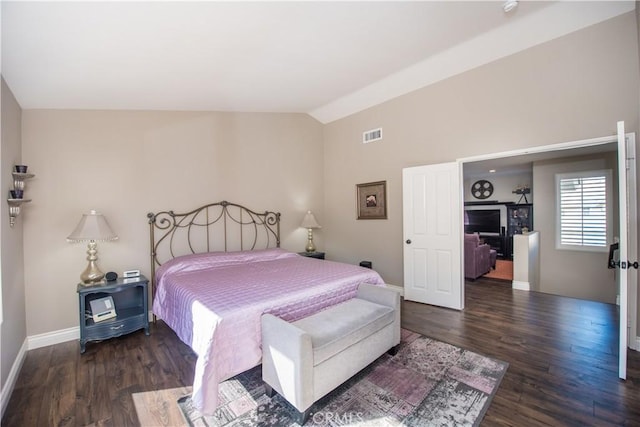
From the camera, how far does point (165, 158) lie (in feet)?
12.1

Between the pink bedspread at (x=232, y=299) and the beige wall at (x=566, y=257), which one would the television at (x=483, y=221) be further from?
the pink bedspread at (x=232, y=299)

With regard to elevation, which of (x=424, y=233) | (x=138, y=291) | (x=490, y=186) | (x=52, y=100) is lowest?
(x=138, y=291)

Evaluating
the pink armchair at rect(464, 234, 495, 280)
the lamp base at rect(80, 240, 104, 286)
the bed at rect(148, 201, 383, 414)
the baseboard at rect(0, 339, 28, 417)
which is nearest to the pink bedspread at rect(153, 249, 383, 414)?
the bed at rect(148, 201, 383, 414)

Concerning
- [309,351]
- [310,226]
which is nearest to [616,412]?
[309,351]

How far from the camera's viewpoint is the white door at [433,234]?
3.73 meters

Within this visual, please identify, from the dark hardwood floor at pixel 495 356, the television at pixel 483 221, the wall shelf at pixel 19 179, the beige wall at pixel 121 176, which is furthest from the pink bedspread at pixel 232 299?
the television at pixel 483 221

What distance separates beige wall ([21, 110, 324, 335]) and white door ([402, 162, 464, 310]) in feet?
7.49

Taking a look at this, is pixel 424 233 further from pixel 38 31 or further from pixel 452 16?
pixel 38 31

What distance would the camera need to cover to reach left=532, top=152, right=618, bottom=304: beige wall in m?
4.66

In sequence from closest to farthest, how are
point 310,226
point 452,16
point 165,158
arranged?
point 452,16 < point 165,158 < point 310,226

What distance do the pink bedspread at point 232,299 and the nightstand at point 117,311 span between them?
0.65ft

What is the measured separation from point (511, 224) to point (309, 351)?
8287 mm

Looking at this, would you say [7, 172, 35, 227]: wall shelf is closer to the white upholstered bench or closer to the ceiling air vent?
the white upholstered bench

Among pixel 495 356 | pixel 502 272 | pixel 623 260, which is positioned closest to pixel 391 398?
pixel 495 356
